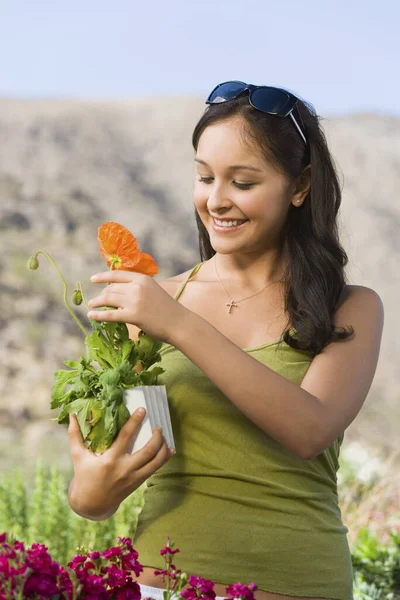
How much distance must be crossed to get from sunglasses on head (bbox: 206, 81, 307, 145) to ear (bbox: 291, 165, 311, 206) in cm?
9

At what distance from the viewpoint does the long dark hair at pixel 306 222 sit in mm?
2006

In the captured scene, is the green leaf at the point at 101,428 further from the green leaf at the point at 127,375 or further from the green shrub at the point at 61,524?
the green shrub at the point at 61,524

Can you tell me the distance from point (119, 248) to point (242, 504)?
1.94 ft

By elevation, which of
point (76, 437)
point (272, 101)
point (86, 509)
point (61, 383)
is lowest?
point (86, 509)

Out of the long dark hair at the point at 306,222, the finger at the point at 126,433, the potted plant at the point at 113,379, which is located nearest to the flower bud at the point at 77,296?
the potted plant at the point at 113,379

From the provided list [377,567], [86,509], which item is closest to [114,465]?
[86,509]

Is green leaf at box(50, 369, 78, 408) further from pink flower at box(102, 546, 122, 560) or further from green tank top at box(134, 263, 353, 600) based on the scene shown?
pink flower at box(102, 546, 122, 560)

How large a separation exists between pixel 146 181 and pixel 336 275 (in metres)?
14.6

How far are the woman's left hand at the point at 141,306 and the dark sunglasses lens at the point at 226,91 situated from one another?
0.61 metres

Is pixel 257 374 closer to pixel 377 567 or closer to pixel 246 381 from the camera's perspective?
pixel 246 381

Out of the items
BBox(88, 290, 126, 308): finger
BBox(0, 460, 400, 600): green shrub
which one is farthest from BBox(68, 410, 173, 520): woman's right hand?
BBox(0, 460, 400, 600): green shrub

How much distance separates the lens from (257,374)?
1715 millimetres

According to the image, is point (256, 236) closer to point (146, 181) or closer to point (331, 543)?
point (331, 543)

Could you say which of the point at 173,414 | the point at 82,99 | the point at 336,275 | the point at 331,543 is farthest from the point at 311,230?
the point at 82,99
